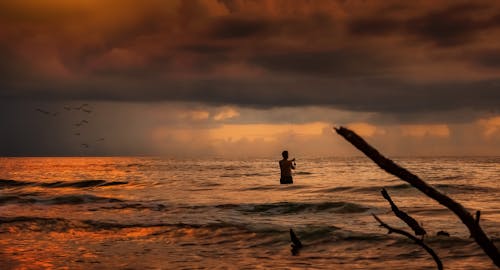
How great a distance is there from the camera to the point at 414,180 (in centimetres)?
260

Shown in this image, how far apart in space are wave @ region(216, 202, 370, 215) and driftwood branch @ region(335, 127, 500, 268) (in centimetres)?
1726

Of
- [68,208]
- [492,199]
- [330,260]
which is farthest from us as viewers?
[492,199]

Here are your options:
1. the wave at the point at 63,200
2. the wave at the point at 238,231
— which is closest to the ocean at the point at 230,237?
the wave at the point at 238,231

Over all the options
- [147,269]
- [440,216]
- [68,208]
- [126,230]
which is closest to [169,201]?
[68,208]

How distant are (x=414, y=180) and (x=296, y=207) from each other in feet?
62.6

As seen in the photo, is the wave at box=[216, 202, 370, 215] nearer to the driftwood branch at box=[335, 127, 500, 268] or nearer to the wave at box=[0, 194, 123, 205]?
the wave at box=[0, 194, 123, 205]

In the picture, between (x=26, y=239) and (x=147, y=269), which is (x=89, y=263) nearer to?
(x=147, y=269)

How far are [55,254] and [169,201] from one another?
13676 millimetres

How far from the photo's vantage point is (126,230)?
1571cm

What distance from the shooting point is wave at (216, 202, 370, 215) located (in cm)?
2027

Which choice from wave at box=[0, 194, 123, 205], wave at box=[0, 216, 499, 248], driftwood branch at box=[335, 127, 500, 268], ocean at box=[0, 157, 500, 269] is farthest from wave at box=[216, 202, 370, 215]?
driftwood branch at box=[335, 127, 500, 268]

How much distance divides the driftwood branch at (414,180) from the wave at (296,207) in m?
17.3

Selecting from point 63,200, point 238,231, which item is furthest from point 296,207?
point 63,200

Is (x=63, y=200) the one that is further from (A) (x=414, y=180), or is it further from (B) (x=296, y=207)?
(A) (x=414, y=180)
